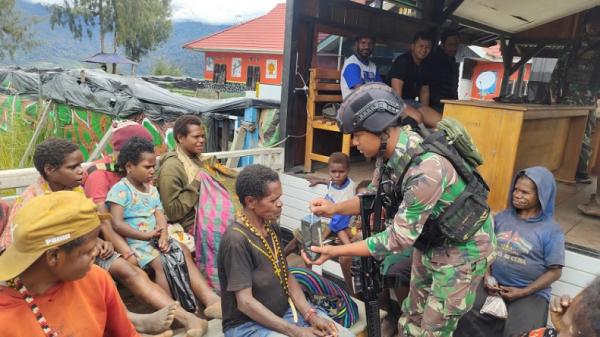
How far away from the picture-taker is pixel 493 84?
19.2 meters

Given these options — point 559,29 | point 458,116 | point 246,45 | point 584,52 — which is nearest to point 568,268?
point 458,116

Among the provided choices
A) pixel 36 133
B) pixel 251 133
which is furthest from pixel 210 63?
pixel 251 133

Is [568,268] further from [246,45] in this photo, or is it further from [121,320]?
[246,45]

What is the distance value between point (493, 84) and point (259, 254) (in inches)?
794

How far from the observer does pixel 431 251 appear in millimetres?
2201

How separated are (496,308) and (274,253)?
154 cm

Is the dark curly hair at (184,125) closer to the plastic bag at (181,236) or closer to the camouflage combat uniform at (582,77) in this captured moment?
the plastic bag at (181,236)

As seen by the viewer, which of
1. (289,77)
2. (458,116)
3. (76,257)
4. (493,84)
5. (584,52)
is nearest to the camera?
(76,257)

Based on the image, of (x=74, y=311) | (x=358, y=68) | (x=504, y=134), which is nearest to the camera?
(x=74, y=311)

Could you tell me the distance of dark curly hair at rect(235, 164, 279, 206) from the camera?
6.56ft

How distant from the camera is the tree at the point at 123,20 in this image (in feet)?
114

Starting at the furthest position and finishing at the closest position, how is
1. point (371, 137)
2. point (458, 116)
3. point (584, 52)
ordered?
point (584, 52) → point (458, 116) → point (371, 137)

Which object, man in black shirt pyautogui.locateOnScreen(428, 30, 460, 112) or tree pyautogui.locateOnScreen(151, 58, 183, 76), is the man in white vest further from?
tree pyautogui.locateOnScreen(151, 58, 183, 76)

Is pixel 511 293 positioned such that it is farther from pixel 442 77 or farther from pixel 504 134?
pixel 442 77
